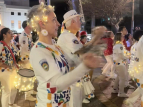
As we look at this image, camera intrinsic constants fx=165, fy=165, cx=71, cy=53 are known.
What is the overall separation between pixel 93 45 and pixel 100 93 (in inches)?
162

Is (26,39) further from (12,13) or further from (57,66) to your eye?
(12,13)

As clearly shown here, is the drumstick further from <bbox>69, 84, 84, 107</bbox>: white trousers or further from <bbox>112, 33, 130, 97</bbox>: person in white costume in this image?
<bbox>112, 33, 130, 97</bbox>: person in white costume

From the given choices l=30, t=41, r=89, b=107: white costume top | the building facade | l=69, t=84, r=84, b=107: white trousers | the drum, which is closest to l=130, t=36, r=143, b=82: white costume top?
l=69, t=84, r=84, b=107: white trousers

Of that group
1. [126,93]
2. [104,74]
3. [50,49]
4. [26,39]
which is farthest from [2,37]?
Result: [104,74]

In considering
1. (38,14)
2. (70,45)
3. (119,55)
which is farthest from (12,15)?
(38,14)

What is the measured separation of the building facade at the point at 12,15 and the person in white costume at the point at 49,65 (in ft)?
131

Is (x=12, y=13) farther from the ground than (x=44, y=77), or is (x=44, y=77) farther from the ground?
(x=12, y=13)

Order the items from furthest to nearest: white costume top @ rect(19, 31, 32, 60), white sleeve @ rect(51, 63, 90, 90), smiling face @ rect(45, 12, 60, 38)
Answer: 1. white costume top @ rect(19, 31, 32, 60)
2. smiling face @ rect(45, 12, 60, 38)
3. white sleeve @ rect(51, 63, 90, 90)

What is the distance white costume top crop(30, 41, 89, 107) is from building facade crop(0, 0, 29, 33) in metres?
40.0

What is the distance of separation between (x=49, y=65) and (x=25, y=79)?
65.8 inches

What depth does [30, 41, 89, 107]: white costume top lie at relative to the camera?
136 cm

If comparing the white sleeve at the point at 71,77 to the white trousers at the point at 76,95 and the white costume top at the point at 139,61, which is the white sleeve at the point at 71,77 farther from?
the white costume top at the point at 139,61

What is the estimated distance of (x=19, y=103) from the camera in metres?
4.55

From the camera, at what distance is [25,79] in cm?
293
